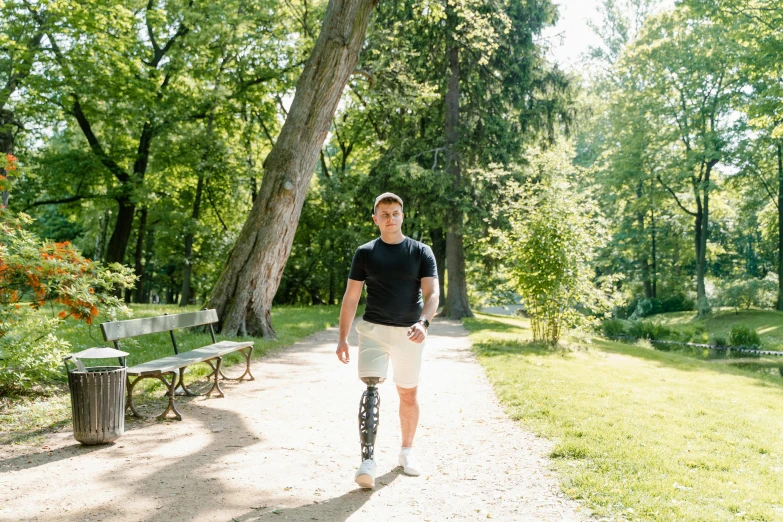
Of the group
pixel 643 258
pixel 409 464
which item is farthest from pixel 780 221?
pixel 409 464

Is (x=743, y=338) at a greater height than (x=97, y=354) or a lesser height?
lesser

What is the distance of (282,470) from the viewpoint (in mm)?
4875

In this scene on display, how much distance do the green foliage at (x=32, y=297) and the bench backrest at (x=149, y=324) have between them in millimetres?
512

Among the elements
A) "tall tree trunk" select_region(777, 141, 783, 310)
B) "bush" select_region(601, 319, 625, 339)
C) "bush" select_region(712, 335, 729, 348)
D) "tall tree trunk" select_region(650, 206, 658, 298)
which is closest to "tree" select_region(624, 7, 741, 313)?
"tall tree trunk" select_region(777, 141, 783, 310)

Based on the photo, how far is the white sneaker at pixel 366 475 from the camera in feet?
14.2

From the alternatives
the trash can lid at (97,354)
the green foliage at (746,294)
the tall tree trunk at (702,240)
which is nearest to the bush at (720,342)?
the green foliage at (746,294)

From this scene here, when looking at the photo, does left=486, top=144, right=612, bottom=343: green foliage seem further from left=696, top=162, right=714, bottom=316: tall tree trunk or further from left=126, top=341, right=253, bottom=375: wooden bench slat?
left=696, top=162, right=714, bottom=316: tall tree trunk

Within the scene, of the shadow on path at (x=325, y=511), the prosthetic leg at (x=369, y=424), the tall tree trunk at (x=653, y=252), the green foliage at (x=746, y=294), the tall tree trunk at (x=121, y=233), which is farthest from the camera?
the tall tree trunk at (x=653, y=252)

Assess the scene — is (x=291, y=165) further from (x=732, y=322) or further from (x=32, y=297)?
(x=732, y=322)

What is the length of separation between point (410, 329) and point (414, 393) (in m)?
0.61

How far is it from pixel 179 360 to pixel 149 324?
658 millimetres

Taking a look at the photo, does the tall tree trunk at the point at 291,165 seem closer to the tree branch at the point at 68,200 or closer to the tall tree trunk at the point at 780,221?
the tree branch at the point at 68,200

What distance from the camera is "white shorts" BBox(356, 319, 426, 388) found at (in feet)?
14.9

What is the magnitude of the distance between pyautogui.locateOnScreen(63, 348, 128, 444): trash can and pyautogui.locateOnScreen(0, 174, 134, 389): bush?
152cm
